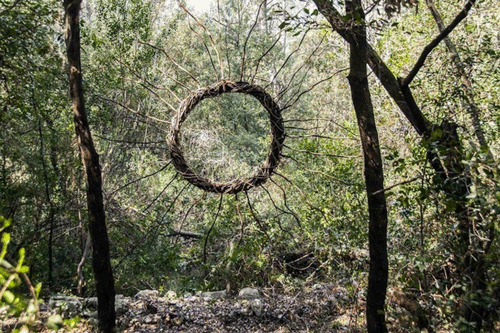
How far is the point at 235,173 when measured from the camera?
7.58 meters

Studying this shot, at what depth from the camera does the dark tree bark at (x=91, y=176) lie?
3.07 metres

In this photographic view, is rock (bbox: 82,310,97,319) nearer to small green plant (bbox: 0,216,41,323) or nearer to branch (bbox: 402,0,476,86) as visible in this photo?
branch (bbox: 402,0,476,86)

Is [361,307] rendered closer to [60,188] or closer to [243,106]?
[60,188]

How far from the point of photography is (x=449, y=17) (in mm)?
5793

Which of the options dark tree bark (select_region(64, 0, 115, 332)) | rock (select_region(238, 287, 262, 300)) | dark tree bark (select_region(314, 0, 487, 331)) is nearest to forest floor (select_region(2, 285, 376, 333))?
rock (select_region(238, 287, 262, 300))

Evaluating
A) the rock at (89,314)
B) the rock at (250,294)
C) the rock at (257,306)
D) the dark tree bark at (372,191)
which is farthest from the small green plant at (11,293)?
the rock at (250,294)

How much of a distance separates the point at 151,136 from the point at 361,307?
634cm

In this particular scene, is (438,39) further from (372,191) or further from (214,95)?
(214,95)

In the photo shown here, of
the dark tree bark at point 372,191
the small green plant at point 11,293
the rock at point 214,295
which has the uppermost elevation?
the dark tree bark at point 372,191

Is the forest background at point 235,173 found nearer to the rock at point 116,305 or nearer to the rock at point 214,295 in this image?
the rock at point 214,295

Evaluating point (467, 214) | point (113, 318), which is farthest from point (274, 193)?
point (467, 214)

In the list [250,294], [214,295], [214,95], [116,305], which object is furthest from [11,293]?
[214,295]

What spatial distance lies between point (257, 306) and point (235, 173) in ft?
9.52

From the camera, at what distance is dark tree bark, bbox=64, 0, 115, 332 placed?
3.07 meters
